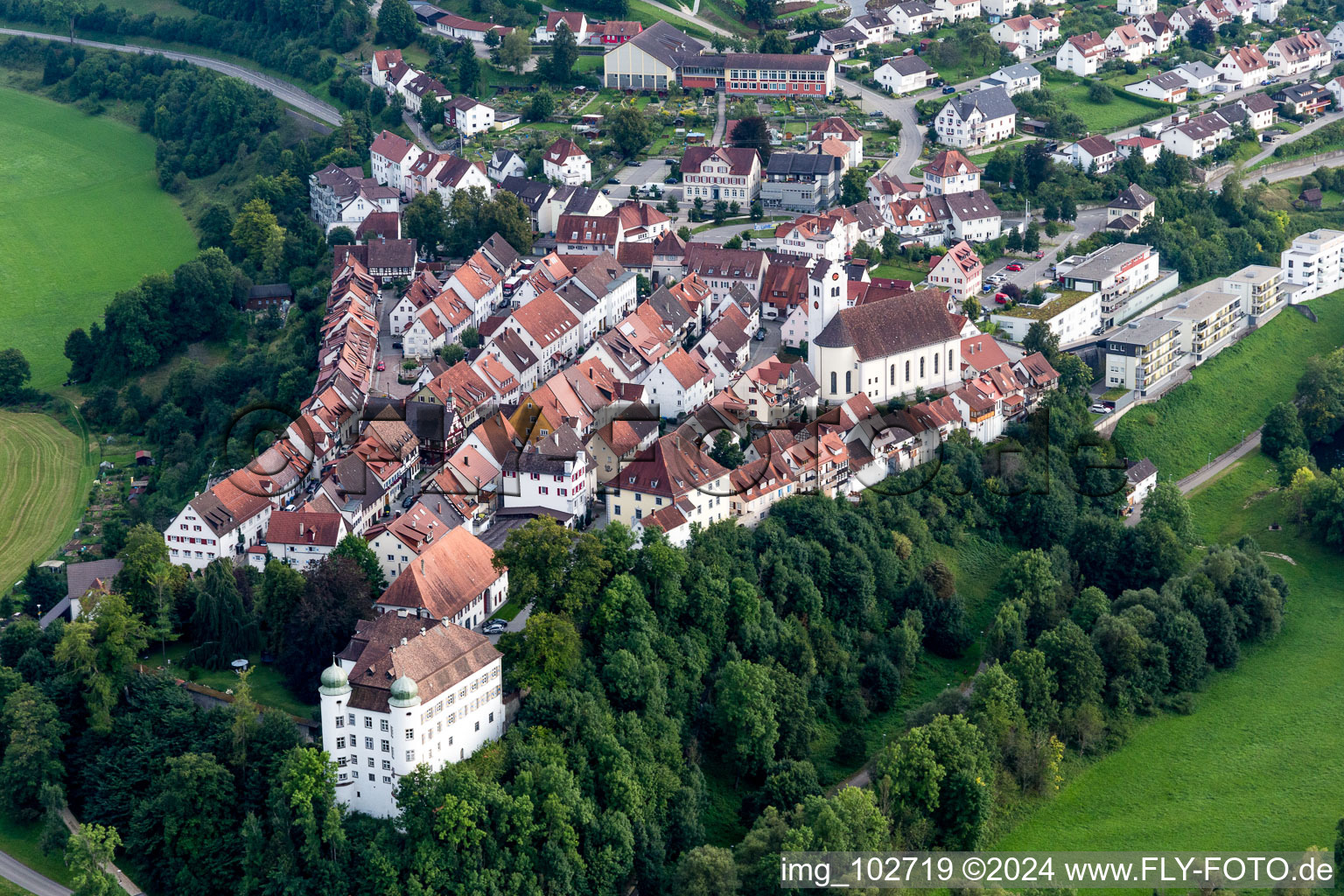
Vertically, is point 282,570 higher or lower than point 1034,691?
higher

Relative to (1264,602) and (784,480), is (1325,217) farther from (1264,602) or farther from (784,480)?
(784,480)

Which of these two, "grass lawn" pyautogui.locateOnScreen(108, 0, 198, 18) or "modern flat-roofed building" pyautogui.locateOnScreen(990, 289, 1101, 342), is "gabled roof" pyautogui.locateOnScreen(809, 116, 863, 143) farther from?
"grass lawn" pyautogui.locateOnScreen(108, 0, 198, 18)

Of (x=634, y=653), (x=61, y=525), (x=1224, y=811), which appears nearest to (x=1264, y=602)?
(x=1224, y=811)

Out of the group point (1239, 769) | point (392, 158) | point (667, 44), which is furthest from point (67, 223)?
point (1239, 769)

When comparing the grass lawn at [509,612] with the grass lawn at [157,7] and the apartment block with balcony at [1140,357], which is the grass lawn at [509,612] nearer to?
the apartment block with balcony at [1140,357]

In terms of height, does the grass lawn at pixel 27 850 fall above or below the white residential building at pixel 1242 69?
below

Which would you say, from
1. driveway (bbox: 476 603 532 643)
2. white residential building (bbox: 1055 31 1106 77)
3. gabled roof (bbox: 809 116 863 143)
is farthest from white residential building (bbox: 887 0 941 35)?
driveway (bbox: 476 603 532 643)

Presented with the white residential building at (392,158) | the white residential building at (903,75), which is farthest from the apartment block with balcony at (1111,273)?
the white residential building at (392,158)
